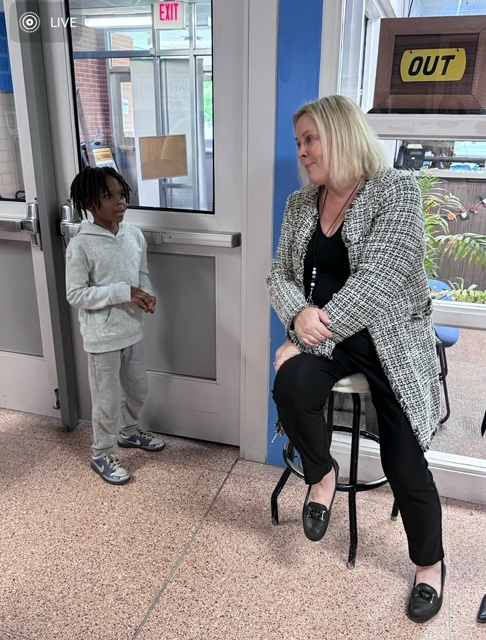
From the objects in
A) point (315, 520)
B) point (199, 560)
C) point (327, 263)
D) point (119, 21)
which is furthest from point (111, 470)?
point (119, 21)

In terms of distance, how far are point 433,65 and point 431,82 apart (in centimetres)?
5

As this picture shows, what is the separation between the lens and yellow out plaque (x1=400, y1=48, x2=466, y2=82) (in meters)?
1.78

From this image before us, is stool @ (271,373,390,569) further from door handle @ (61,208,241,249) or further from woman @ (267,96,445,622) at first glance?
door handle @ (61,208,241,249)

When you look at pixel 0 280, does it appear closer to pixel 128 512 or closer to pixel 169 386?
pixel 169 386

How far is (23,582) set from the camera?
1.74m

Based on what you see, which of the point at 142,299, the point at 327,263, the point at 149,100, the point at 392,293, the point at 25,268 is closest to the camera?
the point at 392,293

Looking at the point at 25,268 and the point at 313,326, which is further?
the point at 25,268

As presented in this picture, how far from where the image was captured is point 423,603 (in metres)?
1.61

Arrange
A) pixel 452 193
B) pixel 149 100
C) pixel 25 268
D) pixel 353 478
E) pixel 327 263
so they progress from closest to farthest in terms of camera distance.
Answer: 1. pixel 327 263
2. pixel 353 478
3. pixel 452 193
4. pixel 149 100
5. pixel 25 268

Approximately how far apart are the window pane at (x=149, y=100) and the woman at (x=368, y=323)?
0.63 meters

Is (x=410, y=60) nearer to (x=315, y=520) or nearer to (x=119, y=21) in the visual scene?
(x=119, y=21)

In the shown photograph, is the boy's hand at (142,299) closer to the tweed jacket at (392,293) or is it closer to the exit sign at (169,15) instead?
the tweed jacket at (392,293)

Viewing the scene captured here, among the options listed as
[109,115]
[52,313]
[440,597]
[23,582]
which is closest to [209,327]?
[52,313]

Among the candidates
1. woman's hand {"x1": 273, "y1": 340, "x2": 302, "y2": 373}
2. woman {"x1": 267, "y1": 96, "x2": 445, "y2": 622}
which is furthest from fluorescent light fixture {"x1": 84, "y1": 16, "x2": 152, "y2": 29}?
woman's hand {"x1": 273, "y1": 340, "x2": 302, "y2": 373}
